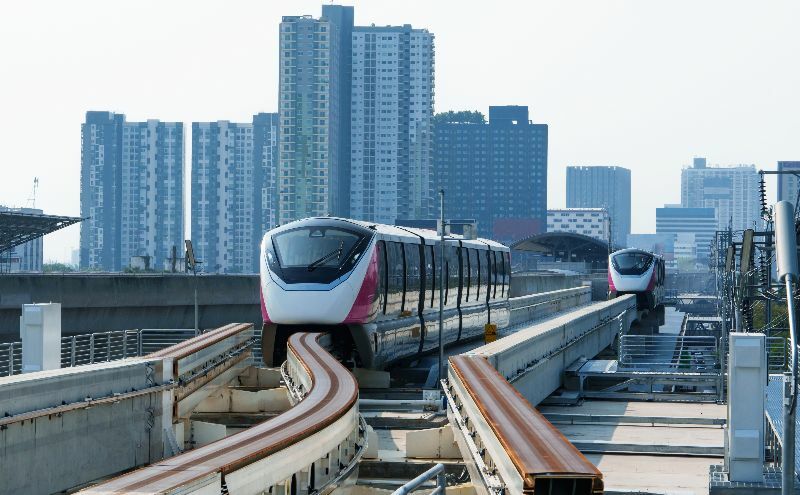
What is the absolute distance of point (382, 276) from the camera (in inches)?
1072

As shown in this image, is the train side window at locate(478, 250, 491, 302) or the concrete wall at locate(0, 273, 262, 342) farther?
the train side window at locate(478, 250, 491, 302)

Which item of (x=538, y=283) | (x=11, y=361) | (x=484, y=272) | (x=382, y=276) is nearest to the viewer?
(x=11, y=361)

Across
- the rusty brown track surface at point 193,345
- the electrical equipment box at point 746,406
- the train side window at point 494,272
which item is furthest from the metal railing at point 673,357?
the electrical equipment box at point 746,406

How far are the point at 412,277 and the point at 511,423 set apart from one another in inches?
661

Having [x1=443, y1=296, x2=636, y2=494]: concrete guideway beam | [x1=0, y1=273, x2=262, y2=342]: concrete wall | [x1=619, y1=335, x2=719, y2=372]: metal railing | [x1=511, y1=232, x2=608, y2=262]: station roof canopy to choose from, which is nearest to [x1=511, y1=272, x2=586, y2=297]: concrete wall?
[x1=511, y1=232, x2=608, y2=262]: station roof canopy

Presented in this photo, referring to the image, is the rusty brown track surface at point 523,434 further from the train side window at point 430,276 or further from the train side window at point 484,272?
the train side window at point 484,272

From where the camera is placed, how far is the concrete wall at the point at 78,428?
1509 centimetres

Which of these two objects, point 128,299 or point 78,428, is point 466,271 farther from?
point 78,428

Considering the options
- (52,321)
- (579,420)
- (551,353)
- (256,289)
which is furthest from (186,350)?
(256,289)

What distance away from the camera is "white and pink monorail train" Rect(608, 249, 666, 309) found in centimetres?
7538

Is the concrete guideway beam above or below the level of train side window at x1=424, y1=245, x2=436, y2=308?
below

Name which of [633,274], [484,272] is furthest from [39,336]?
[633,274]

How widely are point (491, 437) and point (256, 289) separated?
36.5 metres

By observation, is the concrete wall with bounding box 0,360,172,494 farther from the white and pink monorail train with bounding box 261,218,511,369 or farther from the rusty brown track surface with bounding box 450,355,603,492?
the white and pink monorail train with bounding box 261,218,511,369
